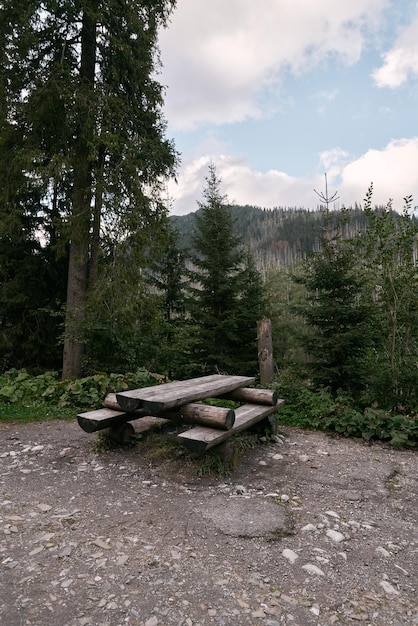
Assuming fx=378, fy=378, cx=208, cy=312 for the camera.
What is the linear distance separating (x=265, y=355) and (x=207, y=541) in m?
5.84

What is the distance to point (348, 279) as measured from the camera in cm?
762

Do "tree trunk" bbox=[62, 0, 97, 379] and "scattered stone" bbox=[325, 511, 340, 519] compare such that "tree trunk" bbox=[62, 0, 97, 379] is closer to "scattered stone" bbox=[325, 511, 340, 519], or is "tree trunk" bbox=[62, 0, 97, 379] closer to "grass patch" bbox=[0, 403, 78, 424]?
"grass patch" bbox=[0, 403, 78, 424]

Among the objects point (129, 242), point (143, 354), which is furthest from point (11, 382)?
point (129, 242)

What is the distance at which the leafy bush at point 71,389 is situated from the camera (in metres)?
7.23

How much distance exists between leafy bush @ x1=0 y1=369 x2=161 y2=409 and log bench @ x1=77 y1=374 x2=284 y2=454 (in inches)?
74.4

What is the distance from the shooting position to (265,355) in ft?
28.1

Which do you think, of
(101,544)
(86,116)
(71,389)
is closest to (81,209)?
(86,116)

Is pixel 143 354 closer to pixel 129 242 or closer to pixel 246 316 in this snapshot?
pixel 129 242

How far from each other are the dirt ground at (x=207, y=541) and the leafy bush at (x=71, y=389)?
2377mm

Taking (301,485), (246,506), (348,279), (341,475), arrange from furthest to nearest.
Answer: (348,279) < (341,475) < (301,485) < (246,506)

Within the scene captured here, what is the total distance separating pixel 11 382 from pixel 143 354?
114 inches

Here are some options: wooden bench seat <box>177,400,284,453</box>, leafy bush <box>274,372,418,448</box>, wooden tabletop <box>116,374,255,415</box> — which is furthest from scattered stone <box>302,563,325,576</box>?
leafy bush <box>274,372,418,448</box>

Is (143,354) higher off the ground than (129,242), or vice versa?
(129,242)

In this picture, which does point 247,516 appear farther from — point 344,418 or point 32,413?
point 32,413
